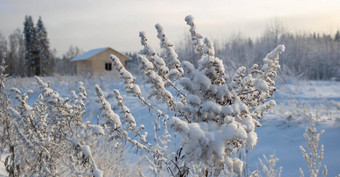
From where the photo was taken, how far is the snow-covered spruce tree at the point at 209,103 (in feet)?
2.69

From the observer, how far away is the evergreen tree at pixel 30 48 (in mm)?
40062

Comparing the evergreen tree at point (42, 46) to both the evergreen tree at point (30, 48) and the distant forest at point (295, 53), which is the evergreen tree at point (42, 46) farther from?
the distant forest at point (295, 53)

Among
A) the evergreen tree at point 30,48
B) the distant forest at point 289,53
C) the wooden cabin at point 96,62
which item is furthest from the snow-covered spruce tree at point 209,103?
the evergreen tree at point 30,48

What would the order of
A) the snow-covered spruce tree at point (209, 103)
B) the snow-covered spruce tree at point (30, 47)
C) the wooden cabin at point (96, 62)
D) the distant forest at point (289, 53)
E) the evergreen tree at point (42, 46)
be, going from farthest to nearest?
1. the evergreen tree at point (42, 46)
2. the snow-covered spruce tree at point (30, 47)
3. the wooden cabin at point (96, 62)
4. the distant forest at point (289, 53)
5. the snow-covered spruce tree at point (209, 103)

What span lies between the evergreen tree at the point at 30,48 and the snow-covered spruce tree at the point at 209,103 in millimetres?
43236

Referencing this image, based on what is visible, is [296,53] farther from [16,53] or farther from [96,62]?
[16,53]

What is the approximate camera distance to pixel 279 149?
191 inches

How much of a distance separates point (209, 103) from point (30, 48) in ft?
146

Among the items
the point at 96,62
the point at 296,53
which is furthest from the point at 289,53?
the point at 96,62

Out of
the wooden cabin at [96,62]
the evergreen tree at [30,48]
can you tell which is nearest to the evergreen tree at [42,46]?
the evergreen tree at [30,48]

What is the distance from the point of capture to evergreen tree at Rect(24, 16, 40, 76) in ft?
131

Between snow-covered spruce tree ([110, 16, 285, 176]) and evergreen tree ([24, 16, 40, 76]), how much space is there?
142ft

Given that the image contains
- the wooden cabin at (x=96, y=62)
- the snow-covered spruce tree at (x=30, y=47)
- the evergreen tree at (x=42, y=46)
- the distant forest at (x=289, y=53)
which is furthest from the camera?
the evergreen tree at (x=42, y=46)

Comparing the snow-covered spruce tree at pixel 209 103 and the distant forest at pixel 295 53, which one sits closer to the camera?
the snow-covered spruce tree at pixel 209 103
